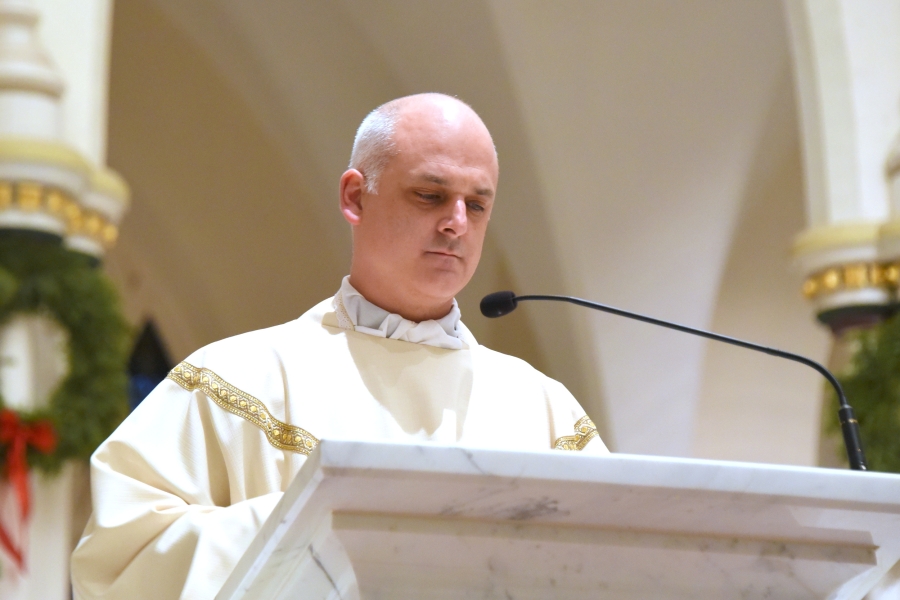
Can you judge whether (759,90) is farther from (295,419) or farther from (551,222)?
(295,419)

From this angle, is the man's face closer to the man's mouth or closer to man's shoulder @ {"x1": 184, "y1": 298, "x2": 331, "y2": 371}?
the man's mouth

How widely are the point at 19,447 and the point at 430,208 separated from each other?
2.83 m

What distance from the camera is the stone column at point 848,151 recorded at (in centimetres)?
638

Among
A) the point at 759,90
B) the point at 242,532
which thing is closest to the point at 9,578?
the point at 242,532

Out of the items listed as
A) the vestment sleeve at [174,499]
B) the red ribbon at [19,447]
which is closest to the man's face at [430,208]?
the vestment sleeve at [174,499]

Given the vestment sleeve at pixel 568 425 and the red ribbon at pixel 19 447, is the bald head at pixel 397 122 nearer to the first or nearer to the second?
the vestment sleeve at pixel 568 425

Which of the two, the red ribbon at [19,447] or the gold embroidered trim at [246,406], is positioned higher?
the gold embroidered trim at [246,406]

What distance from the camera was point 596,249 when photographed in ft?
27.7

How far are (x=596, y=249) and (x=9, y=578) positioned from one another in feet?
15.5

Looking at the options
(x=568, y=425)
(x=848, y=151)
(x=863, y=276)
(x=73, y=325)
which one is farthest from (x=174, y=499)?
(x=848, y=151)

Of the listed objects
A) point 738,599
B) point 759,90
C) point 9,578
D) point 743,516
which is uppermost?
point 759,90

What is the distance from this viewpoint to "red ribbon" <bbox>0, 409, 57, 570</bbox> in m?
4.74

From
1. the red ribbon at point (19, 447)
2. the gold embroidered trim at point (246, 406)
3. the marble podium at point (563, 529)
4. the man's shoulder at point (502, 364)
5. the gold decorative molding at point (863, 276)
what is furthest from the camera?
the gold decorative molding at point (863, 276)

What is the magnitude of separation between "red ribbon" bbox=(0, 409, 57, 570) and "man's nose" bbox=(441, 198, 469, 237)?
112 inches
